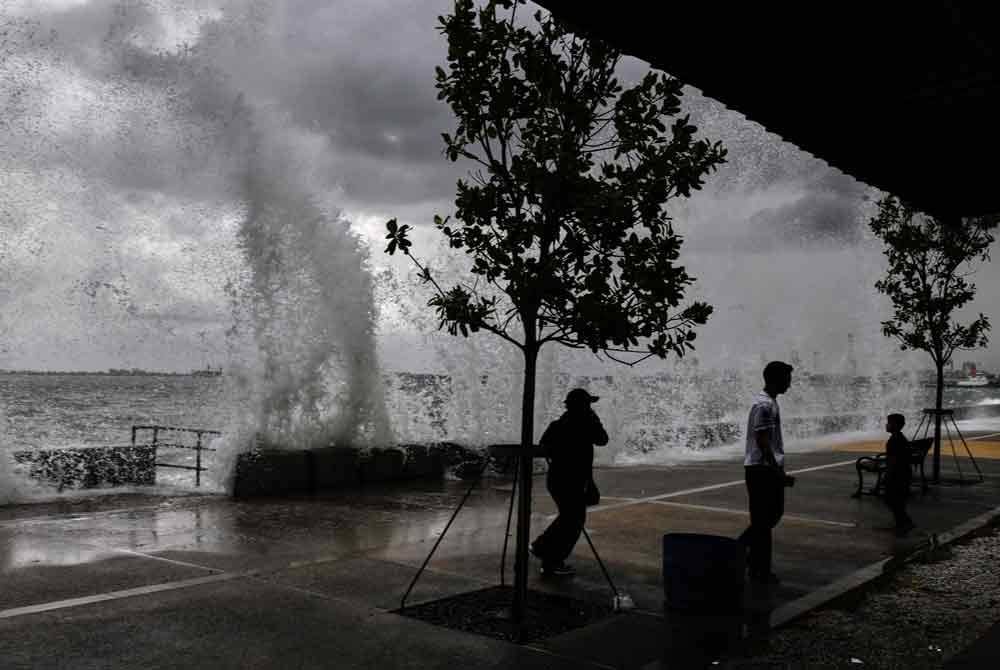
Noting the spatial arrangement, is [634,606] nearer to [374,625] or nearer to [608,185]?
[374,625]

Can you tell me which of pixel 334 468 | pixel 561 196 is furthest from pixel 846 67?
pixel 334 468

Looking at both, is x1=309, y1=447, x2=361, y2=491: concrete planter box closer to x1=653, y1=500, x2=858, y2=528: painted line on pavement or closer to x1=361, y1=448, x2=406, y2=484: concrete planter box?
x1=361, y1=448, x2=406, y2=484: concrete planter box

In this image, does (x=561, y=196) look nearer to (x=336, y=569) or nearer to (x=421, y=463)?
(x=336, y=569)

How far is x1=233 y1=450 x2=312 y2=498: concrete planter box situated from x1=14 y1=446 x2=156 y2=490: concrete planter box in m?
2.05

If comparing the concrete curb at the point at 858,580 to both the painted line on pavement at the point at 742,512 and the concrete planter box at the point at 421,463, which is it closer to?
the painted line on pavement at the point at 742,512

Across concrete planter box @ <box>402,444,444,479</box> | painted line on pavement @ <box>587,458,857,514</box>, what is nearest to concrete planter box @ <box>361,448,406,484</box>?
concrete planter box @ <box>402,444,444,479</box>

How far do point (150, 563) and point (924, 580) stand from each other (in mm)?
6399

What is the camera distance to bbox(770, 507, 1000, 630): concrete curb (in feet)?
19.1

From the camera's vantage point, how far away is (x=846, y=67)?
6.02 m

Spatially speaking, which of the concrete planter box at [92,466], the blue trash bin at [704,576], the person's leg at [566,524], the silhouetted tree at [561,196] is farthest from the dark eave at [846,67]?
the concrete planter box at [92,466]

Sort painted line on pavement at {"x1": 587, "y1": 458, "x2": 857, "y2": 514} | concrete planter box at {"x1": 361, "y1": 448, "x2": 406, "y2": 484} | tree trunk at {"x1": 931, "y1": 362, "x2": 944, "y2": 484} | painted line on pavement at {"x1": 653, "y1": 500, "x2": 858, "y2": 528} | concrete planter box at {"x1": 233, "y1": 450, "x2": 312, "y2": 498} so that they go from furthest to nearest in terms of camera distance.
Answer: tree trunk at {"x1": 931, "y1": 362, "x2": 944, "y2": 484} < concrete planter box at {"x1": 361, "y1": 448, "x2": 406, "y2": 484} < concrete planter box at {"x1": 233, "y1": 450, "x2": 312, "y2": 498} < painted line on pavement at {"x1": 587, "y1": 458, "x2": 857, "y2": 514} < painted line on pavement at {"x1": 653, "y1": 500, "x2": 858, "y2": 528}

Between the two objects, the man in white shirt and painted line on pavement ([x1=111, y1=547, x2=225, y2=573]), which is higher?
the man in white shirt

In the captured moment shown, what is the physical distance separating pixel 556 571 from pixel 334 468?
554 cm

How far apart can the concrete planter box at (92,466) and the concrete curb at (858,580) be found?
923 centimetres
